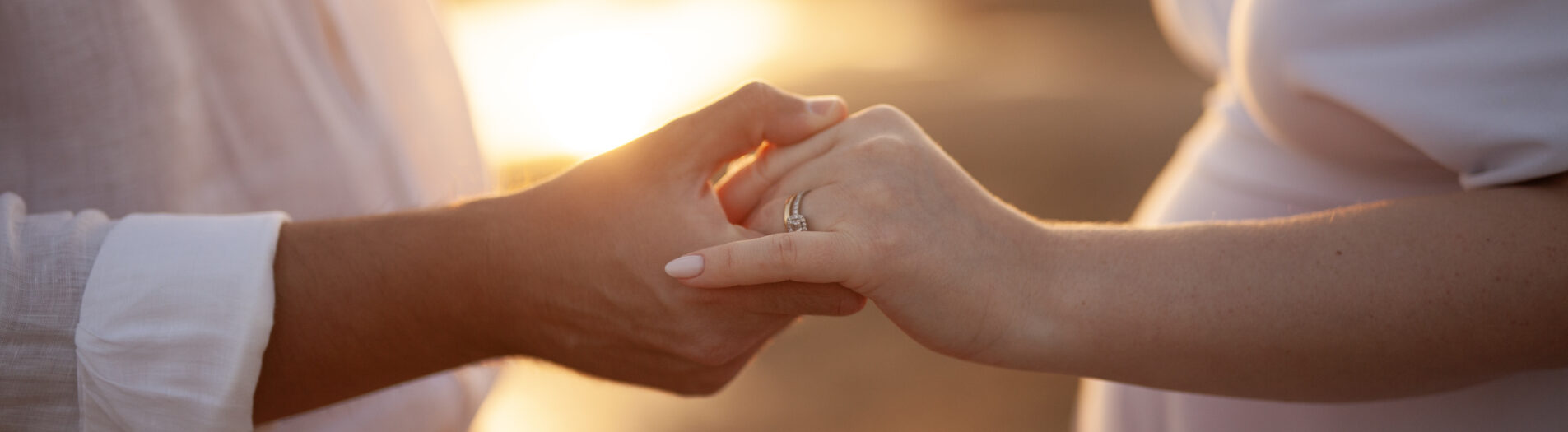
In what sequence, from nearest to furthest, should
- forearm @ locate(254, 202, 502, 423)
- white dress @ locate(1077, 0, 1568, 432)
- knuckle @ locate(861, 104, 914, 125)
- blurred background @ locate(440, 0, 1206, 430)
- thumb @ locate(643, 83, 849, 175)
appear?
white dress @ locate(1077, 0, 1568, 432)
forearm @ locate(254, 202, 502, 423)
thumb @ locate(643, 83, 849, 175)
knuckle @ locate(861, 104, 914, 125)
blurred background @ locate(440, 0, 1206, 430)

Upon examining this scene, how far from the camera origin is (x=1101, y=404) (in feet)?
6.13

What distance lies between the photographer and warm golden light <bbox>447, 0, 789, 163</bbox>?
6.55m

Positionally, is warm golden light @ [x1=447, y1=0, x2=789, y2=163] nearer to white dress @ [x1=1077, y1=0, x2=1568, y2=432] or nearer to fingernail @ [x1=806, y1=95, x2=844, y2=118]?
fingernail @ [x1=806, y1=95, x2=844, y2=118]

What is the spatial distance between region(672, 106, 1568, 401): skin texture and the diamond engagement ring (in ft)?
0.05

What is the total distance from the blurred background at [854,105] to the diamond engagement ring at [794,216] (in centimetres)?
43

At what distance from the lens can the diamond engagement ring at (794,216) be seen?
1.38 meters

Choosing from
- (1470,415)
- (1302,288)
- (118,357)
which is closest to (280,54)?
(118,357)

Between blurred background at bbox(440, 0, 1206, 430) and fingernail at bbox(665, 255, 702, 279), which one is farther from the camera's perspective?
blurred background at bbox(440, 0, 1206, 430)

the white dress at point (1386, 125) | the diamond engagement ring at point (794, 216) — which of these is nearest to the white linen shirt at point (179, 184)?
the diamond engagement ring at point (794, 216)

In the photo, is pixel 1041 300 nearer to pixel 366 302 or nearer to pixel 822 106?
pixel 822 106

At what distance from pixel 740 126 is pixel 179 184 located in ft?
2.67

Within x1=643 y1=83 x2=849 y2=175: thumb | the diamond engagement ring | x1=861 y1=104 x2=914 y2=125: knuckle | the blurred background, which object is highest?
x1=861 y1=104 x2=914 y2=125: knuckle

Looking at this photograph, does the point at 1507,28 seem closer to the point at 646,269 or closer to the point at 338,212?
the point at 646,269

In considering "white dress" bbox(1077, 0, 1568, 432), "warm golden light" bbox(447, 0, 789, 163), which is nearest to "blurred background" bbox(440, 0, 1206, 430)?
"warm golden light" bbox(447, 0, 789, 163)
